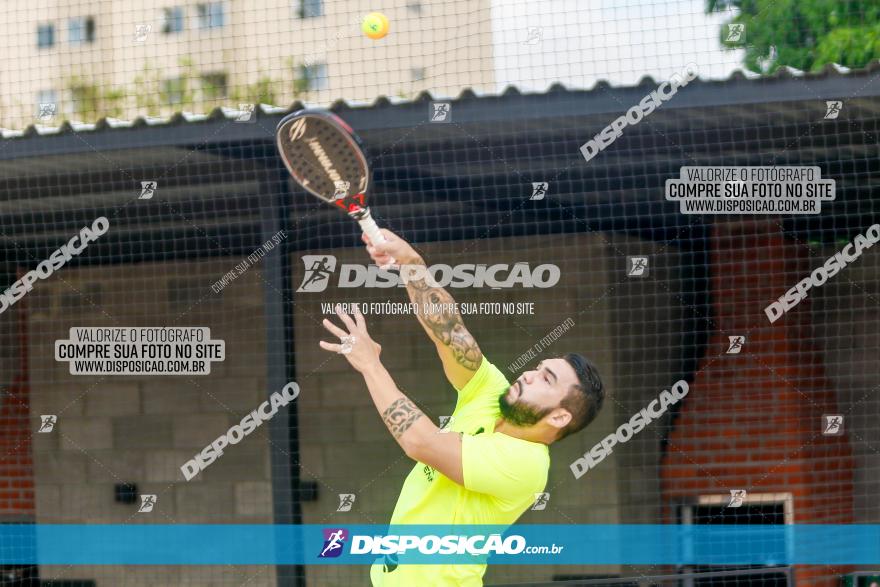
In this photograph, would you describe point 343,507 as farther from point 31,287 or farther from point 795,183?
point 795,183

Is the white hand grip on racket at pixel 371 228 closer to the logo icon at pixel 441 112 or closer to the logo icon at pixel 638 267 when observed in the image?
the logo icon at pixel 441 112

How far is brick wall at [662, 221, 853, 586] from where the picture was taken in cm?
445

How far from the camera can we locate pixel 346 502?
4.65 meters

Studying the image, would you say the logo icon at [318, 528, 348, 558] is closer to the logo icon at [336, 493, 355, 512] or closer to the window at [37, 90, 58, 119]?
the logo icon at [336, 493, 355, 512]

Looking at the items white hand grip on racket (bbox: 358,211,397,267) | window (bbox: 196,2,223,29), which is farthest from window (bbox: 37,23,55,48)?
white hand grip on racket (bbox: 358,211,397,267)

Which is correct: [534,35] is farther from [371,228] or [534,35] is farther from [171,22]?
[171,22]

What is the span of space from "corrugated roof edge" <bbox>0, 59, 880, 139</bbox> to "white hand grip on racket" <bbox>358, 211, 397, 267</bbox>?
1.50 feet

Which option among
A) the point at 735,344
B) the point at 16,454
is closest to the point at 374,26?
the point at 735,344

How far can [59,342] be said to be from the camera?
4715 millimetres

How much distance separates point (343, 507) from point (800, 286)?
7.72 ft

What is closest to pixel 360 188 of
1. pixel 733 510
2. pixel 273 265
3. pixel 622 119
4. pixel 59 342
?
pixel 273 265

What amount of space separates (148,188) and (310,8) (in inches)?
Result: 43.0

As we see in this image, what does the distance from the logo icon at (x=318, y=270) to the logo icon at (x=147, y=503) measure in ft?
4.80

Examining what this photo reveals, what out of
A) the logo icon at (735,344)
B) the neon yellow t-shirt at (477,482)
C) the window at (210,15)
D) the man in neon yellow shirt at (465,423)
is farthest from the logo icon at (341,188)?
the logo icon at (735,344)
